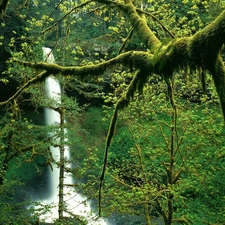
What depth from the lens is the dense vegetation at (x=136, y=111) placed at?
300 cm

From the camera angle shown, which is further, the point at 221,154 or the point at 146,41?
the point at 221,154

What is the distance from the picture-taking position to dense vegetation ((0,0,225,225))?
3.00 m

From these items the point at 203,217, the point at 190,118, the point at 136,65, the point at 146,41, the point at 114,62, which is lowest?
the point at 203,217

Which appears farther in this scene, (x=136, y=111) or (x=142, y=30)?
(x=136, y=111)

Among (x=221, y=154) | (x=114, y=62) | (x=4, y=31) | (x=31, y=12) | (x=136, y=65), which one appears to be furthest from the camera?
(x=31, y=12)

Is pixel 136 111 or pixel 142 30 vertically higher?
pixel 136 111

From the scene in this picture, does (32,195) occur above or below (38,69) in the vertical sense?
above

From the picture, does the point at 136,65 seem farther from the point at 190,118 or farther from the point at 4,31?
the point at 4,31

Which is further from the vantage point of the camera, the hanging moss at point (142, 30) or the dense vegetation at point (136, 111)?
the hanging moss at point (142, 30)

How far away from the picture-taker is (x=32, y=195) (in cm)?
1609

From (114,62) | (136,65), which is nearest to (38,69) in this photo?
(114,62)

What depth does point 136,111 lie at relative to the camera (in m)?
9.87

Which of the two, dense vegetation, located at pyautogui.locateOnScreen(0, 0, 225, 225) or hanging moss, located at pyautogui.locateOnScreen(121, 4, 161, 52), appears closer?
dense vegetation, located at pyautogui.locateOnScreen(0, 0, 225, 225)

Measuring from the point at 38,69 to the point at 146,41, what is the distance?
1.33 meters
